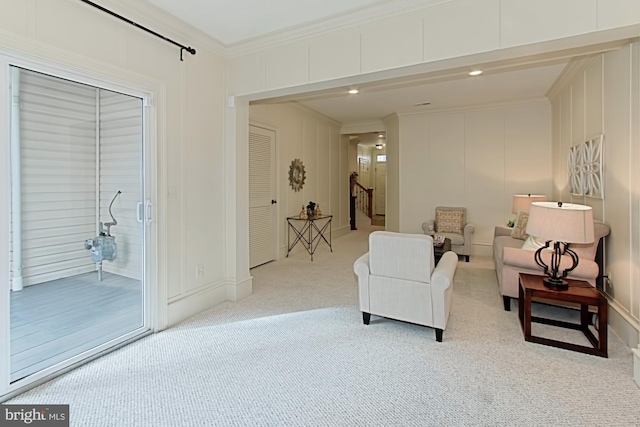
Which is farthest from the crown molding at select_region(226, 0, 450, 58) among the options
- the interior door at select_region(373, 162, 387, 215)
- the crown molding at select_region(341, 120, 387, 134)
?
the interior door at select_region(373, 162, 387, 215)

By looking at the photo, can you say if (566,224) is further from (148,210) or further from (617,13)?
(148,210)

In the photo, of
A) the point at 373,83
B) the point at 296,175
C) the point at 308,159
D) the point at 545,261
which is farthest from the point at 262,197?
the point at 545,261

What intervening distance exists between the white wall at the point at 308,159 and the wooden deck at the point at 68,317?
292 cm

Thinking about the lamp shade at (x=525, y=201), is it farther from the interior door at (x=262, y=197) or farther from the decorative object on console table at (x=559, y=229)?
the interior door at (x=262, y=197)

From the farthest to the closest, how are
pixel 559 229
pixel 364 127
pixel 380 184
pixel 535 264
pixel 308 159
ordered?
pixel 380 184, pixel 364 127, pixel 308 159, pixel 535 264, pixel 559 229

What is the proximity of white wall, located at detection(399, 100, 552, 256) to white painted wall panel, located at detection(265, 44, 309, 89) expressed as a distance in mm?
3886

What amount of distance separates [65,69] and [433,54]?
99.9 inches

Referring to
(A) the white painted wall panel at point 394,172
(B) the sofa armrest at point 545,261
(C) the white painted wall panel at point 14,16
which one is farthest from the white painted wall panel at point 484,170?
(C) the white painted wall panel at point 14,16

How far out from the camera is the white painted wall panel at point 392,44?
2.52 metres

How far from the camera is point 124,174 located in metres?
2.83

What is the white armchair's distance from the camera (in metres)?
2.60

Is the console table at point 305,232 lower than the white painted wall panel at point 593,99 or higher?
lower

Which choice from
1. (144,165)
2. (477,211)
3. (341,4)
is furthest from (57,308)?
(477,211)

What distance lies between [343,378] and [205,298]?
5.86 ft
